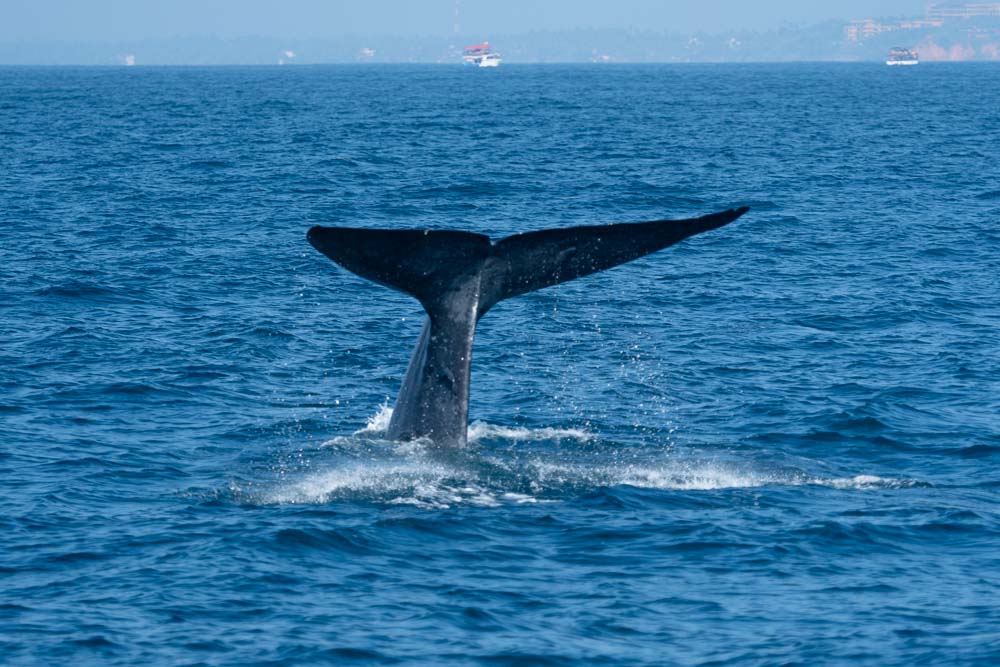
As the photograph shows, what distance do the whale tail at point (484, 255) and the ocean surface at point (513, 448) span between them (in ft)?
5.89

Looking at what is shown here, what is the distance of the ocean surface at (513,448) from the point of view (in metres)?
11.6

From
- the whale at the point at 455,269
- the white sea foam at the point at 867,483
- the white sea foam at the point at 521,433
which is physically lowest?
the white sea foam at the point at 867,483

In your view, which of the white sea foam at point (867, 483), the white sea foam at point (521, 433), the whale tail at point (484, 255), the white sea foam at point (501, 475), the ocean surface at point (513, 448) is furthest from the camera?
the white sea foam at point (521, 433)

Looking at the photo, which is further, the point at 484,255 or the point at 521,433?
the point at 521,433

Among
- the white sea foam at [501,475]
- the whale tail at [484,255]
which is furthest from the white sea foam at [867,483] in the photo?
the whale tail at [484,255]

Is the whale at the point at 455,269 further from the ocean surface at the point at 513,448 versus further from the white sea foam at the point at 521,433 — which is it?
the white sea foam at the point at 521,433

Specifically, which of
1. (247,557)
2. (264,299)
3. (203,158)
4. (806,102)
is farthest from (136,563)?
(806,102)

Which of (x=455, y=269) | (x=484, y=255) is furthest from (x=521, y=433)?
(x=484, y=255)

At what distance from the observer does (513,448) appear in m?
16.1

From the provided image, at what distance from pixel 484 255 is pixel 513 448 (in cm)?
309

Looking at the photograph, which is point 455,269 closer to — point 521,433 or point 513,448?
point 513,448

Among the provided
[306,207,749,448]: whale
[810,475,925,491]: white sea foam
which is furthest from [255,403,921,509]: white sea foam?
[306,207,749,448]: whale

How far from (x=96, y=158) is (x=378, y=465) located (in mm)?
40002

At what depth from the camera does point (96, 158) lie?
52219 millimetres
